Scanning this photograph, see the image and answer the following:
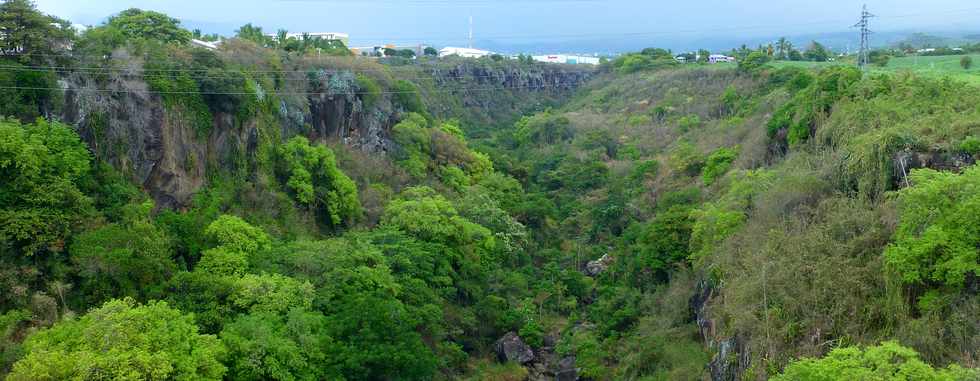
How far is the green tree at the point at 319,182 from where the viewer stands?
34.7m

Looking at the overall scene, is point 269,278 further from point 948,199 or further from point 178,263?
point 948,199

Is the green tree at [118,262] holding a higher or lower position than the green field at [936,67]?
lower

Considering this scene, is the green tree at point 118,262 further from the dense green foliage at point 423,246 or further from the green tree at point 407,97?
the green tree at point 407,97

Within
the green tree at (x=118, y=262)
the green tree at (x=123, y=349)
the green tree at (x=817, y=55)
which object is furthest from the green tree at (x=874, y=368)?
the green tree at (x=817, y=55)

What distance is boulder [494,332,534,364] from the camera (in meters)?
30.3

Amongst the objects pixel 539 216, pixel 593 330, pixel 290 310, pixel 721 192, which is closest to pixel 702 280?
pixel 593 330

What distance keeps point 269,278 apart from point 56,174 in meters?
6.96

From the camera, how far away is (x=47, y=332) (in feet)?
65.2

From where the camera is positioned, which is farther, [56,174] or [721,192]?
[721,192]

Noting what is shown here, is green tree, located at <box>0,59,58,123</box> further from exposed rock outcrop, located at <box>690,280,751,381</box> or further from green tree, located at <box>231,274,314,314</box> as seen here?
exposed rock outcrop, located at <box>690,280,751,381</box>

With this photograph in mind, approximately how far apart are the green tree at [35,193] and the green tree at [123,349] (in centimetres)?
384

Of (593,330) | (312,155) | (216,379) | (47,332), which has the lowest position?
(593,330)

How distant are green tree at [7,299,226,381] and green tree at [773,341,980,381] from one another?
523 inches

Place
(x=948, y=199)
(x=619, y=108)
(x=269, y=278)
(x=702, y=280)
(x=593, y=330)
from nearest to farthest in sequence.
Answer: (x=948, y=199), (x=269, y=278), (x=702, y=280), (x=593, y=330), (x=619, y=108)
